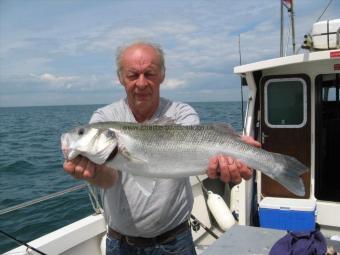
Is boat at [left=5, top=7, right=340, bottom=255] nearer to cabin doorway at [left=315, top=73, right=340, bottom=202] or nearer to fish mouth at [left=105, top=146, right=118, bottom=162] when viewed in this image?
cabin doorway at [left=315, top=73, right=340, bottom=202]

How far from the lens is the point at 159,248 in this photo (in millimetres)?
3312

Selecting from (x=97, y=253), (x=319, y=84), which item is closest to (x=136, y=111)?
(x=97, y=253)

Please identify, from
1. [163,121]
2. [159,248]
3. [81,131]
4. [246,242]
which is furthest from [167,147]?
[246,242]

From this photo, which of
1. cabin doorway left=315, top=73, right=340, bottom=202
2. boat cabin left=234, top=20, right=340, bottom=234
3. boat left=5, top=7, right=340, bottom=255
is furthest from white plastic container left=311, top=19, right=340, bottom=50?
cabin doorway left=315, top=73, right=340, bottom=202

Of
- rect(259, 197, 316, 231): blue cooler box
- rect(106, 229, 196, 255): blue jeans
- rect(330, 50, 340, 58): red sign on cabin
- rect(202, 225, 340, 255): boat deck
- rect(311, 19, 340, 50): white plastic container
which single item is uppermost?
rect(311, 19, 340, 50): white plastic container

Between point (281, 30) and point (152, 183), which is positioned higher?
point (281, 30)

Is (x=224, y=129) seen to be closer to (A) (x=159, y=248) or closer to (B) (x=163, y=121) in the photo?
(B) (x=163, y=121)

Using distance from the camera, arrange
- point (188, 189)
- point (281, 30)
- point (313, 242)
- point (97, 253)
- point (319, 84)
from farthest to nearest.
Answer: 1. point (281, 30)
2. point (319, 84)
3. point (97, 253)
4. point (313, 242)
5. point (188, 189)

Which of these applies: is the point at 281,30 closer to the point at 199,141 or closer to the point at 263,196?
the point at 263,196

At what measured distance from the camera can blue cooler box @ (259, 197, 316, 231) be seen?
256 inches

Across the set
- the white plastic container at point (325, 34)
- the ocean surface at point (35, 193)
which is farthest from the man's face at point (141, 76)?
the white plastic container at point (325, 34)

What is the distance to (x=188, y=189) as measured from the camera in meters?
3.43

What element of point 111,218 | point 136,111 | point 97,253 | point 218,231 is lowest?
point 218,231

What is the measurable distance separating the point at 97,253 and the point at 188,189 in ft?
8.66
